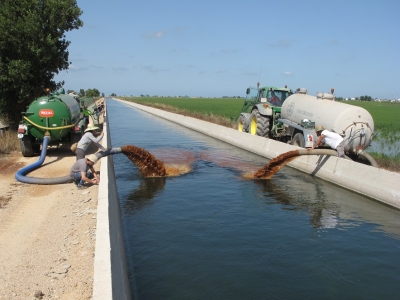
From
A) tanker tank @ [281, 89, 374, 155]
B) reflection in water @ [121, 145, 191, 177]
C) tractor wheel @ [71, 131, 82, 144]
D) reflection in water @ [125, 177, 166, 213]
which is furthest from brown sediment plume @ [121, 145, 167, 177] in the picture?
tanker tank @ [281, 89, 374, 155]

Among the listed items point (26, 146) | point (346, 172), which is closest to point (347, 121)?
point (346, 172)

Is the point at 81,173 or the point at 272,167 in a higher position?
the point at 81,173

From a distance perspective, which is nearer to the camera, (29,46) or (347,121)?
(347,121)

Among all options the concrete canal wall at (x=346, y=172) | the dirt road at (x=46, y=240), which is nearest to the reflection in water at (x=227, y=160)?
the concrete canal wall at (x=346, y=172)

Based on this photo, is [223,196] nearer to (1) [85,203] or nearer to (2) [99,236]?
(1) [85,203]

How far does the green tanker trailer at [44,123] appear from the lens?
509 inches

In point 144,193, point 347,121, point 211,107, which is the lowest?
point 144,193

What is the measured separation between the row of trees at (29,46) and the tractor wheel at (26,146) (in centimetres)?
428

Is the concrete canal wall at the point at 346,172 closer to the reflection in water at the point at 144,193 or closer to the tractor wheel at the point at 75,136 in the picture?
the reflection in water at the point at 144,193

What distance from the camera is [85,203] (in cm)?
798

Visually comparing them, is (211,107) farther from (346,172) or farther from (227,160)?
(346,172)

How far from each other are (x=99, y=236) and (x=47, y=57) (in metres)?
14.0

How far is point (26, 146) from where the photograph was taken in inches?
520

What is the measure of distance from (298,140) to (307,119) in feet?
3.21
